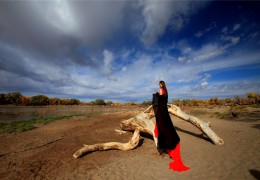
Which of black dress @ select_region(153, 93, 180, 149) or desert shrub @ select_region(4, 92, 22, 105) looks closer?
black dress @ select_region(153, 93, 180, 149)

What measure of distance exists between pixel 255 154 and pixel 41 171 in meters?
7.91

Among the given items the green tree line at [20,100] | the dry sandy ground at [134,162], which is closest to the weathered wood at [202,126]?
the dry sandy ground at [134,162]

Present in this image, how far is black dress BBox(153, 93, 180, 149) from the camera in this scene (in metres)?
6.44

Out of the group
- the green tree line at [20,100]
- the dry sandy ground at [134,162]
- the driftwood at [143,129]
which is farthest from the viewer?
the green tree line at [20,100]

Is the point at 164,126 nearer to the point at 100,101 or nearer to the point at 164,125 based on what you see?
the point at 164,125

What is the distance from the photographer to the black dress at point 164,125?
253 inches

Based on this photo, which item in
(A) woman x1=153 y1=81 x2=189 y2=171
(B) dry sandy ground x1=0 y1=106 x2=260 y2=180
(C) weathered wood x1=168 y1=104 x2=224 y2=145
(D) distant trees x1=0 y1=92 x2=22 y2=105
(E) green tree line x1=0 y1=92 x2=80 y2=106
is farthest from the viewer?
(E) green tree line x1=0 y1=92 x2=80 y2=106

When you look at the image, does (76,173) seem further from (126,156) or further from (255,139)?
(255,139)

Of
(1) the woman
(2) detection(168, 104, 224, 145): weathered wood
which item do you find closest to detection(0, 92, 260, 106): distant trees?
(2) detection(168, 104, 224, 145): weathered wood

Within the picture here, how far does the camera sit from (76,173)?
541 cm

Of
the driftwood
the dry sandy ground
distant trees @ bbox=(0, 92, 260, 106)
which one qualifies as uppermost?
distant trees @ bbox=(0, 92, 260, 106)

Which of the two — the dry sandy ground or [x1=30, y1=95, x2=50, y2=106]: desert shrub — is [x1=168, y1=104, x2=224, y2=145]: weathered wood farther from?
→ [x1=30, y1=95, x2=50, y2=106]: desert shrub

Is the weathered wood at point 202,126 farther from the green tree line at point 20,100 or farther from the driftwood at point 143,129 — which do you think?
the green tree line at point 20,100

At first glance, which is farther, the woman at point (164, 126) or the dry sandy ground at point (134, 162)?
the woman at point (164, 126)
